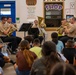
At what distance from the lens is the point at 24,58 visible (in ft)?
14.5

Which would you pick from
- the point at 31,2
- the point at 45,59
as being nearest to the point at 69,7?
the point at 31,2

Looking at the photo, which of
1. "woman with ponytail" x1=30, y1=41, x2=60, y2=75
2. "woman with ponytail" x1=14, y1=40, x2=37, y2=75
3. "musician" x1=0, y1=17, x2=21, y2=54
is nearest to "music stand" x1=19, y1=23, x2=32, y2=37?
"musician" x1=0, y1=17, x2=21, y2=54

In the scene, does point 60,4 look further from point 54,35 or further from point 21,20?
point 54,35

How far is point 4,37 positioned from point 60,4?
Result: 4.11 meters

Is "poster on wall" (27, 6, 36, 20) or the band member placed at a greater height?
"poster on wall" (27, 6, 36, 20)

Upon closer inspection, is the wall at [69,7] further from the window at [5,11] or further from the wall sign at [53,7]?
the window at [5,11]

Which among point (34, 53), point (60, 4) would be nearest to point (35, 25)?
point (60, 4)

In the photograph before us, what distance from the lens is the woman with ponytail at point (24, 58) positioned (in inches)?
173

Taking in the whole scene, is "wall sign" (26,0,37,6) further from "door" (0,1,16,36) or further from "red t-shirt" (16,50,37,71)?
"red t-shirt" (16,50,37,71)

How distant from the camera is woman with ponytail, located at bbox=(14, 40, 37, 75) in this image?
4382 millimetres

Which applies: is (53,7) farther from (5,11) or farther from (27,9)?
(5,11)

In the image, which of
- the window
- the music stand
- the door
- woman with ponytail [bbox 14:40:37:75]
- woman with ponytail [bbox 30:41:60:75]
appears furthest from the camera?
the window

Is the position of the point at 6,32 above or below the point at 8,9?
below

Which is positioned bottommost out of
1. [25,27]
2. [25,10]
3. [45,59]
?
[25,27]
